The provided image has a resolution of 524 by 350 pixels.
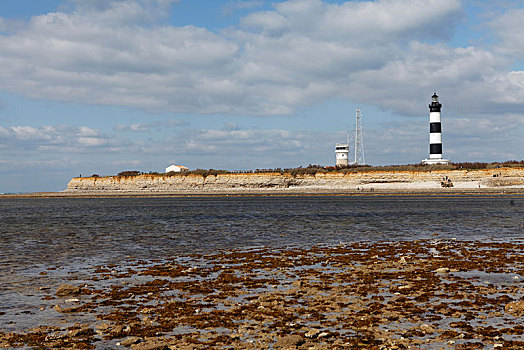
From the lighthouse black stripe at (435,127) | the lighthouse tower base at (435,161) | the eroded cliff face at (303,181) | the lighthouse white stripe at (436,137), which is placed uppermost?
the lighthouse black stripe at (435,127)

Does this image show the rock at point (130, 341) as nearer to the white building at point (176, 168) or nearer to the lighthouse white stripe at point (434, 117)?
the lighthouse white stripe at point (434, 117)

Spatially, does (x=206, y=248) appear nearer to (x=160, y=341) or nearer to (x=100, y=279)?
(x=100, y=279)

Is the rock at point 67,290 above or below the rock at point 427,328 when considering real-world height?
above

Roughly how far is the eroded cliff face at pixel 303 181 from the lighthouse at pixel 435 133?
169 inches

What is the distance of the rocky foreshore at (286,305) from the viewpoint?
866 centimetres

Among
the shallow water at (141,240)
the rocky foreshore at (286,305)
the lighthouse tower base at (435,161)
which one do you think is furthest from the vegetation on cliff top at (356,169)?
the rocky foreshore at (286,305)

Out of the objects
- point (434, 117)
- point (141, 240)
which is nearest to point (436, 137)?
point (434, 117)

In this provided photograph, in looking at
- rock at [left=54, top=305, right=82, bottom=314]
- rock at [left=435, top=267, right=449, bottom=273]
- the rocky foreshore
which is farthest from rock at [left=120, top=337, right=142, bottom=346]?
rock at [left=435, top=267, right=449, bottom=273]

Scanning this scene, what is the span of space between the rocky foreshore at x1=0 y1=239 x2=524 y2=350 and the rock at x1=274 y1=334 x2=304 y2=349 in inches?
0.8

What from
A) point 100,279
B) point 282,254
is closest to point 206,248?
point 282,254

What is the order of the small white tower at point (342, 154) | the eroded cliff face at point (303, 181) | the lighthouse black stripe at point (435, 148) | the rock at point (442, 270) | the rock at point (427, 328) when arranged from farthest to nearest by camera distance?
the small white tower at point (342, 154), the lighthouse black stripe at point (435, 148), the eroded cliff face at point (303, 181), the rock at point (442, 270), the rock at point (427, 328)

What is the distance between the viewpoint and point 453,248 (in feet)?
66.5

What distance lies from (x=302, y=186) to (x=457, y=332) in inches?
4234

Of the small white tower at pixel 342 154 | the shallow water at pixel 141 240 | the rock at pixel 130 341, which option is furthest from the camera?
the small white tower at pixel 342 154
